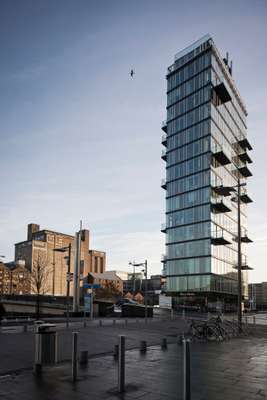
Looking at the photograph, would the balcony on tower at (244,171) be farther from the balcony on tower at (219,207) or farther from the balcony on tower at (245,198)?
the balcony on tower at (219,207)

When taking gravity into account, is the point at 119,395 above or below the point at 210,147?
below

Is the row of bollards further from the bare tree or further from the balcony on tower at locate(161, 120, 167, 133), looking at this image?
the balcony on tower at locate(161, 120, 167, 133)

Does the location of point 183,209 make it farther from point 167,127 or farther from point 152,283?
point 152,283

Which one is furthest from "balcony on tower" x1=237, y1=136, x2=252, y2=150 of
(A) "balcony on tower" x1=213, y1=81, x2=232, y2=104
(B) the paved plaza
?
(B) the paved plaza

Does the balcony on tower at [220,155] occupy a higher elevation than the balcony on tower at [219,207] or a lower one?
higher

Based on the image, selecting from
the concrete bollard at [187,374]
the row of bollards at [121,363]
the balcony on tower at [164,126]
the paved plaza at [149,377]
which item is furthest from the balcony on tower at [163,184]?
the concrete bollard at [187,374]

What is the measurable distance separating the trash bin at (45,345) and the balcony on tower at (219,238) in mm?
61921

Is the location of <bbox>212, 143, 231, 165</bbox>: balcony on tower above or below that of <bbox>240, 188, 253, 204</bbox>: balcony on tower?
above

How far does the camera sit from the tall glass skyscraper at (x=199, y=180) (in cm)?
7131

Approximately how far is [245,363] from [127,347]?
512 centimetres

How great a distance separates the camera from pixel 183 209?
247 feet

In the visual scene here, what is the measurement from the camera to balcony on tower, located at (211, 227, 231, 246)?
70650 millimetres

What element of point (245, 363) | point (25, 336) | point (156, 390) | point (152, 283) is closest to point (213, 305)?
point (25, 336)

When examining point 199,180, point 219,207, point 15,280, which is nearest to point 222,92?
point 199,180
